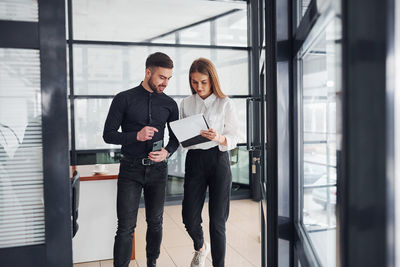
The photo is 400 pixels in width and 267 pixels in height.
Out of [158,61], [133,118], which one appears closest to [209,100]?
[158,61]

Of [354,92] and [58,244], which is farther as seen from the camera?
[58,244]

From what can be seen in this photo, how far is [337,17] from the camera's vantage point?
676 millimetres

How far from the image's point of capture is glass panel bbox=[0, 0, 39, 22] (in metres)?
1.37

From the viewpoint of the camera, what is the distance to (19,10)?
1.38m

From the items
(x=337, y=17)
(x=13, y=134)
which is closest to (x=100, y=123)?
(x=13, y=134)

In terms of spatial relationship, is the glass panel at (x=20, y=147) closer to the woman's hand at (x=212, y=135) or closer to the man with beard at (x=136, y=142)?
the man with beard at (x=136, y=142)

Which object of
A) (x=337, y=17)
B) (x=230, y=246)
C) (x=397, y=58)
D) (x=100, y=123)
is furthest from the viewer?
(x=100, y=123)

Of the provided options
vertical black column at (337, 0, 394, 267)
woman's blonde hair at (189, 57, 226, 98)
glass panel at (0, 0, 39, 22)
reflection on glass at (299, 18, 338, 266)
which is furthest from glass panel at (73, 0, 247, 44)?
vertical black column at (337, 0, 394, 267)

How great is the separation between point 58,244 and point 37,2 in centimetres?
92

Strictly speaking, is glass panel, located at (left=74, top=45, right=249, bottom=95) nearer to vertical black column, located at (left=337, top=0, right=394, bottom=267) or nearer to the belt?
the belt

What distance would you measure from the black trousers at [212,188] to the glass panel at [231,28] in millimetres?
3433

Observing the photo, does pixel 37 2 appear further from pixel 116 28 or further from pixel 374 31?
pixel 116 28

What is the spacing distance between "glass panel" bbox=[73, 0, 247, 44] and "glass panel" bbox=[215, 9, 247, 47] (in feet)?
0.34

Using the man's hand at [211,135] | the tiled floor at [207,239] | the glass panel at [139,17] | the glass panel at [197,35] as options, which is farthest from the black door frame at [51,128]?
the glass panel at [197,35]
